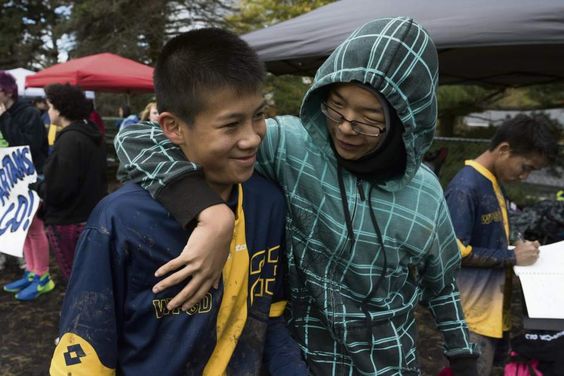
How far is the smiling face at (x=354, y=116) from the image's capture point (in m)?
1.36

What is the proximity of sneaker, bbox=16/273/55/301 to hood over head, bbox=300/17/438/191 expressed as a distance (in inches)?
156

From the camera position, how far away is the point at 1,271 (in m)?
4.98

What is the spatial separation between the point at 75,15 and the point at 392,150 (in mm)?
20089

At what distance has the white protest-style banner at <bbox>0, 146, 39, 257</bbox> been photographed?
3934mm

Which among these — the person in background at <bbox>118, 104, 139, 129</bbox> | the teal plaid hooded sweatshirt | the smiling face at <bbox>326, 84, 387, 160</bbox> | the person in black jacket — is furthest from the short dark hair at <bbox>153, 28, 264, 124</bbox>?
the person in black jacket

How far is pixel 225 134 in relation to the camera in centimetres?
118

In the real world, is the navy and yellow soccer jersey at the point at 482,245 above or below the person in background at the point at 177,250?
below

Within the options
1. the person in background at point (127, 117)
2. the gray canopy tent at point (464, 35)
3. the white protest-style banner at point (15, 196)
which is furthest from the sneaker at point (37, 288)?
the gray canopy tent at point (464, 35)

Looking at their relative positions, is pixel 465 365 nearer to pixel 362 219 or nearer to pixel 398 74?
pixel 362 219

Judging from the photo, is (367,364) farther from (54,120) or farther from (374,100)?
(54,120)

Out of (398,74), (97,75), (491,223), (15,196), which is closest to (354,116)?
(398,74)

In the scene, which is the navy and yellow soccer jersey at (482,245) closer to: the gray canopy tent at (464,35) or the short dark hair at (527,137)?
the short dark hair at (527,137)

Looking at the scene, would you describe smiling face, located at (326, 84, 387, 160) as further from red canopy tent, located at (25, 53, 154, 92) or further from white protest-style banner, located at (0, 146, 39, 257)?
red canopy tent, located at (25, 53, 154, 92)

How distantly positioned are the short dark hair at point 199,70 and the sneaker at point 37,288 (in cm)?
387
